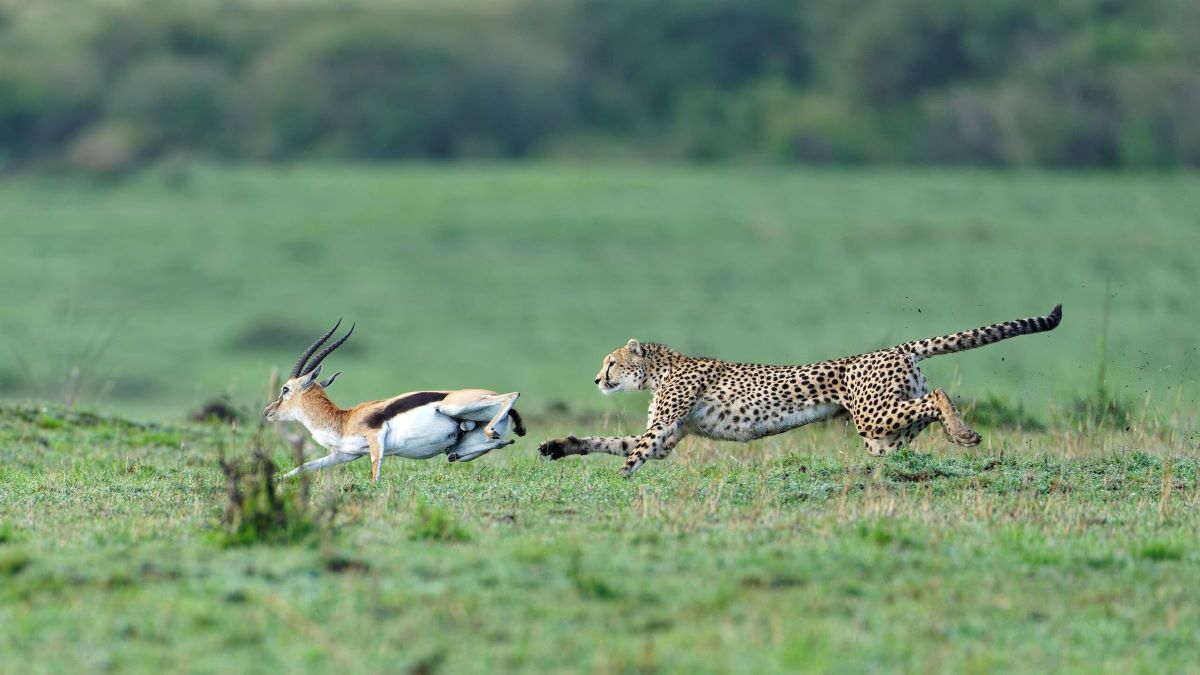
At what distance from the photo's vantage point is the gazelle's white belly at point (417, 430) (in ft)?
39.5

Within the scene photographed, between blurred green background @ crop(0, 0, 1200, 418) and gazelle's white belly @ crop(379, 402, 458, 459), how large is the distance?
37.6ft

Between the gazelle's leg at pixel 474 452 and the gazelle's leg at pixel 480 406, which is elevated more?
the gazelle's leg at pixel 480 406

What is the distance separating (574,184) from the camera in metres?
69.2

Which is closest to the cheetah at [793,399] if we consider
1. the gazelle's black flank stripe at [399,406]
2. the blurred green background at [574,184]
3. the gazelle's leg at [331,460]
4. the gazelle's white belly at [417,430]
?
the gazelle's white belly at [417,430]

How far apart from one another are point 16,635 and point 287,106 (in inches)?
2953

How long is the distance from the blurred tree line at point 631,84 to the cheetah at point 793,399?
6210 cm

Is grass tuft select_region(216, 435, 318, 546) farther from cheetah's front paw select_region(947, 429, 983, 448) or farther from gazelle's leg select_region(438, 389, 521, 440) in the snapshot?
cheetah's front paw select_region(947, 429, 983, 448)

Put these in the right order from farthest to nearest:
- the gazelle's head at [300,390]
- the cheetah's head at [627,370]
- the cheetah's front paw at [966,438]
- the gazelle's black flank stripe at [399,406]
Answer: the cheetah's head at [627,370]
the gazelle's head at [300,390]
the gazelle's black flank stripe at [399,406]
the cheetah's front paw at [966,438]

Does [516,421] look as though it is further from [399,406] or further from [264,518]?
[264,518]

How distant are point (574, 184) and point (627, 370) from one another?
2205 inches

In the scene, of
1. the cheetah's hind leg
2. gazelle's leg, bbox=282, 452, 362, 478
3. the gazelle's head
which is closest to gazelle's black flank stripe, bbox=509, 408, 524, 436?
gazelle's leg, bbox=282, 452, 362, 478

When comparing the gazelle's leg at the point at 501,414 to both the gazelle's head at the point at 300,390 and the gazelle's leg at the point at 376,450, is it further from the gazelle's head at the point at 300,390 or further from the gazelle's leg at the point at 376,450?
the gazelle's head at the point at 300,390

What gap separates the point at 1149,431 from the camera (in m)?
15.2

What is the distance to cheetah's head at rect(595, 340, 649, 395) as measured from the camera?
13594 mm
